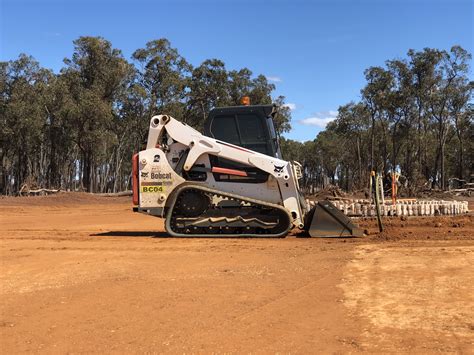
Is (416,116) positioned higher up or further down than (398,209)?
higher up

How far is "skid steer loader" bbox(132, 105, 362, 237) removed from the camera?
414 inches

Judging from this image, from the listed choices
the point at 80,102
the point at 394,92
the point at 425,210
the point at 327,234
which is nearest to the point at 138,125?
the point at 80,102

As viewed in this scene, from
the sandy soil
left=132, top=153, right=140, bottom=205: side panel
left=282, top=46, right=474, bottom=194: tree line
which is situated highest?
left=282, top=46, right=474, bottom=194: tree line

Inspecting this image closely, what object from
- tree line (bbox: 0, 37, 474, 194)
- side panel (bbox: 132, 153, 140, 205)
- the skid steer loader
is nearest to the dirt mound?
tree line (bbox: 0, 37, 474, 194)

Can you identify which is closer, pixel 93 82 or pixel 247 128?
pixel 247 128

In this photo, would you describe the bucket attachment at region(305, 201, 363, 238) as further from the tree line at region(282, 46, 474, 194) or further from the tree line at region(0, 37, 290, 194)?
the tree line at region(0, 37, 290, 194)

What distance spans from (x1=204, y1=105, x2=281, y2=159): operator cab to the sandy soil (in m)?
2.60

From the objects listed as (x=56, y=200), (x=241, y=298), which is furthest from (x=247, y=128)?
(x=56, y=200)

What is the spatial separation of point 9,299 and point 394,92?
4636cm

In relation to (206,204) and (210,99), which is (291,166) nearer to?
(206,204)

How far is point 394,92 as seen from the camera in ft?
154

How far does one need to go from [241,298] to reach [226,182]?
5.52 meters

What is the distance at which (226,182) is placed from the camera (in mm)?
10711

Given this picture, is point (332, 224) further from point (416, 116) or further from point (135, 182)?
point (416, 116)
